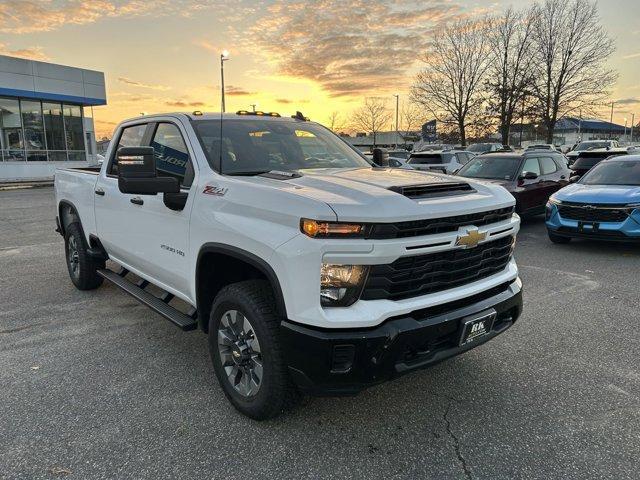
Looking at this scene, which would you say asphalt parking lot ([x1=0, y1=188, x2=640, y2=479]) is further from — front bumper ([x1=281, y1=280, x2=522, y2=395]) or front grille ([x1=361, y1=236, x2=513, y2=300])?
front grille ([x1=361, y1=236, x2=513, y2=300])

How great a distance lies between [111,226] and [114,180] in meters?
0.46

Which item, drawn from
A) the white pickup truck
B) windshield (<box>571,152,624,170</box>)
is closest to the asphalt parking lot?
the white pickup truck

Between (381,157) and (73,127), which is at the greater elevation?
(73,127)

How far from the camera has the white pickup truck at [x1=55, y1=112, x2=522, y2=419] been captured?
243cm

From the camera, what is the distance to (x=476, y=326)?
2826mm

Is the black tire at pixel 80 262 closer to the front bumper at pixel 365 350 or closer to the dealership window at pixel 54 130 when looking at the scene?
the front bumper at pixel 365 350

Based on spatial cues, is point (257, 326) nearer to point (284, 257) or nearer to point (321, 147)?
point (284, 257)

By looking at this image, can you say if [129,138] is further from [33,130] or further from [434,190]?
[33,130]

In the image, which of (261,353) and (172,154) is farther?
(172,154)

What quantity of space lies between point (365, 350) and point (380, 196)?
83 centimetres

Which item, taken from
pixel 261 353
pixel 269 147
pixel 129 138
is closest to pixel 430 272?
pixel 261 353

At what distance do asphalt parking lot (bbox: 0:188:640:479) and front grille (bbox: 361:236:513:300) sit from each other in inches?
35.5

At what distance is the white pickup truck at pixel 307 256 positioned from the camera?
95.7 inches

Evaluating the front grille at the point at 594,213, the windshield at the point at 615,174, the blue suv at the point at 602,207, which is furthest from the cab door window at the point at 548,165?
the front grille at the point at 594,213
